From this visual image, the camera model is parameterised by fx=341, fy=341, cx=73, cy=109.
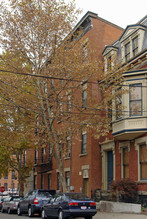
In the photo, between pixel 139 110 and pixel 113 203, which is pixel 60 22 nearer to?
pixel 139 110

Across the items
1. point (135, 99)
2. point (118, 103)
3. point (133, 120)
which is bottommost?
point (133, 120)

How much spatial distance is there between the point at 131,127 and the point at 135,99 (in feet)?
6.52

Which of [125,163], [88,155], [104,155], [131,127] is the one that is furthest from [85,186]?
[131,127]

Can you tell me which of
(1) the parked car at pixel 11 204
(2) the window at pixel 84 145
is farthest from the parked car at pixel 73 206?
(2) the window at pixel 84 145

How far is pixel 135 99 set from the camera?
22797 millimetres

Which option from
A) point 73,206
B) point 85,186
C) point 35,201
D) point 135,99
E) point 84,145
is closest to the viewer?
point 73,206

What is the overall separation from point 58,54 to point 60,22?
226 cm

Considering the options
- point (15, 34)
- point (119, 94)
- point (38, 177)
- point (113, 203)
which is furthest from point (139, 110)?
point (38, 177)

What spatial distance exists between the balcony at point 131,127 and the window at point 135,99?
1.54 feet

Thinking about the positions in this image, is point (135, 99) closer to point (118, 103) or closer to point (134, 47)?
point (118, 103)

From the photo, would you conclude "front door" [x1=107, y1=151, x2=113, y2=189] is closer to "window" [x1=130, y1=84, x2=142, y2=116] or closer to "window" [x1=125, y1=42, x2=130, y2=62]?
"window" [x1=130, y1=84, x2=142, y2=116]

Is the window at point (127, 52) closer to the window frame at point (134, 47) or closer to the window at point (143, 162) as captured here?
the window frame at point (134, 47)

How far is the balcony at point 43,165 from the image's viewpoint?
116ft

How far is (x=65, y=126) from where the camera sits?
22406mm
